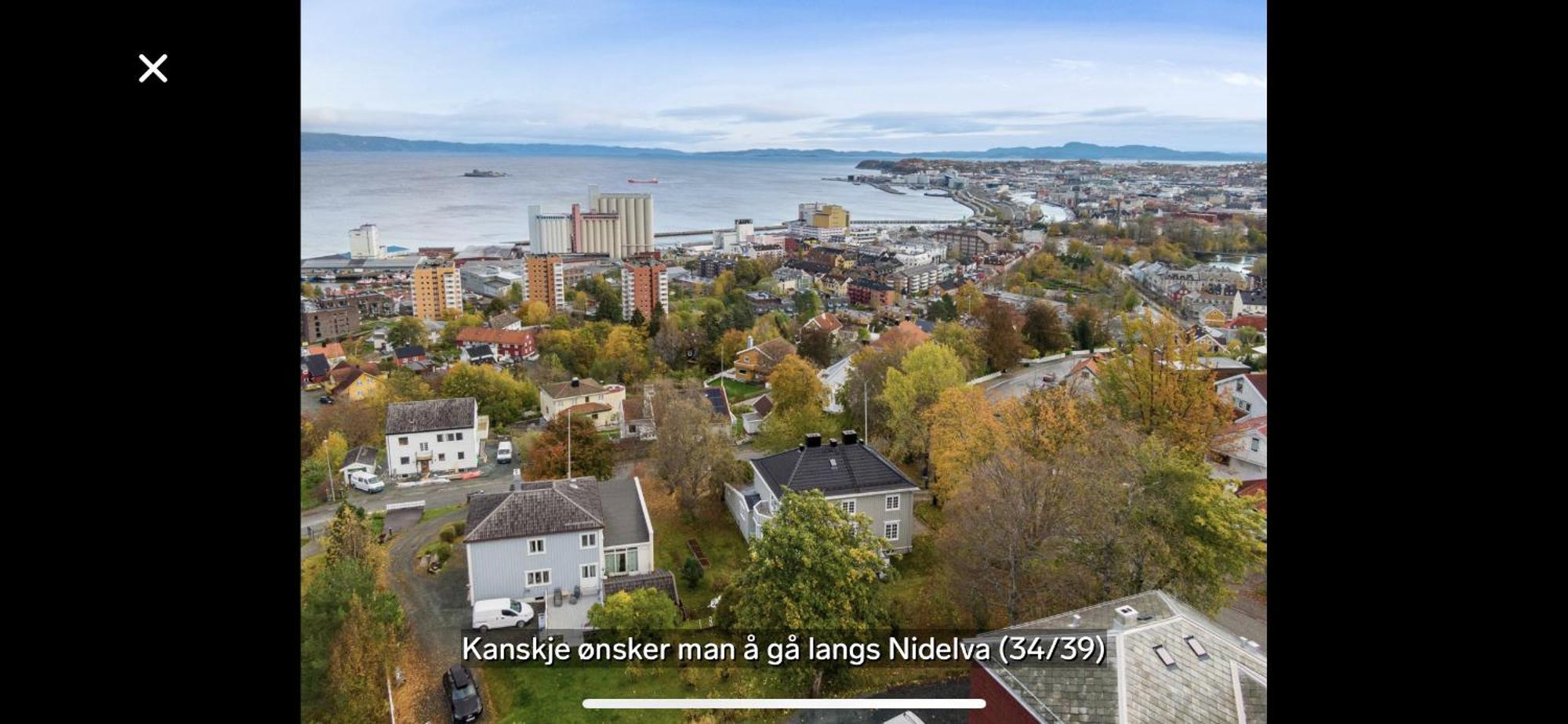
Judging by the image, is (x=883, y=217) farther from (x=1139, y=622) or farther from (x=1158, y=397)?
(x=1139, y=622)

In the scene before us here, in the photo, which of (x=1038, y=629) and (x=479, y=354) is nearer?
(x=1038, y=629)

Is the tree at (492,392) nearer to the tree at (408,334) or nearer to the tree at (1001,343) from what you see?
the tree at (408,334)

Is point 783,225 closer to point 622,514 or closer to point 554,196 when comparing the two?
point 554,196

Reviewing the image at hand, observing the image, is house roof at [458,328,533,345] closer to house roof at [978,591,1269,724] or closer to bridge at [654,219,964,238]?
bridge at [654,219,964,238]
